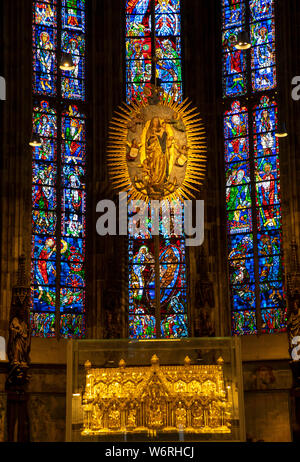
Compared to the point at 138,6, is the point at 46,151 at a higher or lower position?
lower

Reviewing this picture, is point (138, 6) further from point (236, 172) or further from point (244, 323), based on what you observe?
point (244, 323)

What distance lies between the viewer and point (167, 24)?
22781 millimetres

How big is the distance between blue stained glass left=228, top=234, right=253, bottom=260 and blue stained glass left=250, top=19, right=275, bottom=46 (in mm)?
4614

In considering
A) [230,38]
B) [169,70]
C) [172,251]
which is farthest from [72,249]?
[230,38]

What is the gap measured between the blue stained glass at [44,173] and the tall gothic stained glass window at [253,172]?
13.1 feet

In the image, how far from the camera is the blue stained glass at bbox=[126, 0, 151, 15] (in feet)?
75.2

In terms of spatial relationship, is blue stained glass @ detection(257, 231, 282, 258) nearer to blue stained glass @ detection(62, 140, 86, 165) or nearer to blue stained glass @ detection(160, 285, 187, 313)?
blue stained glass @ detection(160, 285, 187, 313)

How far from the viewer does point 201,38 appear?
73.0 feet

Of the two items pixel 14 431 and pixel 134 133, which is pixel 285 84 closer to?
pixel 134 133

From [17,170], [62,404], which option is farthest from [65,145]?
[62,404]

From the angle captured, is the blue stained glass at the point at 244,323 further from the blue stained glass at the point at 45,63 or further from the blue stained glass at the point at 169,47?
the blue stained glass at the point at 45,63

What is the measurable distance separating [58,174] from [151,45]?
155 inches

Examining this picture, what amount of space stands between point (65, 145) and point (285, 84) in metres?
5.20

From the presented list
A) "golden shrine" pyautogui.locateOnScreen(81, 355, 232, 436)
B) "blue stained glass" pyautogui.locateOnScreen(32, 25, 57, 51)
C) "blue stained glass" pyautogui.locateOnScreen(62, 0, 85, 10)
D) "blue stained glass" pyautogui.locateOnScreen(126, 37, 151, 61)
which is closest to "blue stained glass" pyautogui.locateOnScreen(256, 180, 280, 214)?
"blue stained glass" pyautogui.locateOnScreen(126, 37, 151, 61)
